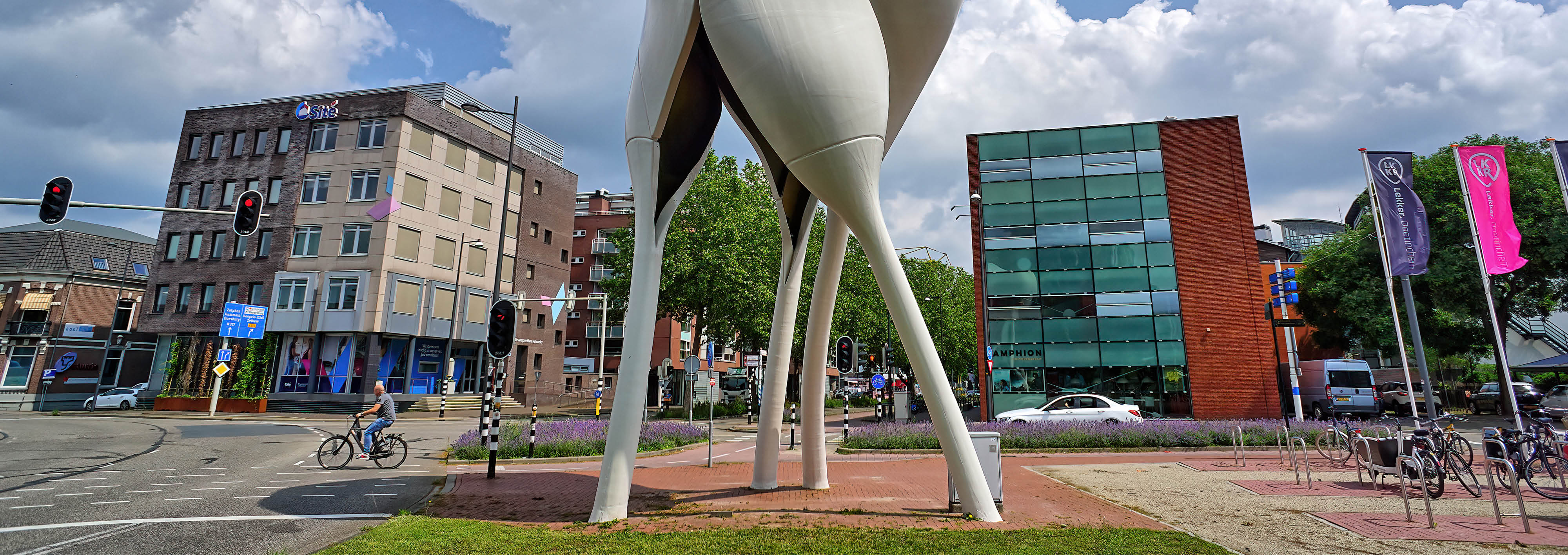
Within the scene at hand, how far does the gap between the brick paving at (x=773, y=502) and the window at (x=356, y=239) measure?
29.6 meters

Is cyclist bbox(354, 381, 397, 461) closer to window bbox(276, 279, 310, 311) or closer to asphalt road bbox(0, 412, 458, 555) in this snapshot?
asphalt road bbox(0, 412, 458, 555)

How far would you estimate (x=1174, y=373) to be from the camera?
2738 centimetres

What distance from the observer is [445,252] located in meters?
39.6

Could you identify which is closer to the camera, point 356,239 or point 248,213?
point 248,213

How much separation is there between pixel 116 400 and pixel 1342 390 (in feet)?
190

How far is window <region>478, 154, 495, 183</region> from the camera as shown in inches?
1675

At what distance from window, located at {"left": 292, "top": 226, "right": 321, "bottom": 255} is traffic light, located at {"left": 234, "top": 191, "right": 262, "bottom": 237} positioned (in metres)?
27.7

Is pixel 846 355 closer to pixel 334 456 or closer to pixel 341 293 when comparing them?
pixel 334 456

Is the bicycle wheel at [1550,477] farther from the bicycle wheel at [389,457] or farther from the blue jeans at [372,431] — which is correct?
the blue jeans at [372,431]

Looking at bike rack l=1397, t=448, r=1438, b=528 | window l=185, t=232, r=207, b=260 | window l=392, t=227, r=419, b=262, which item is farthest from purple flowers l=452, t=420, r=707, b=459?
window l=185, t=232, r=207, b=260

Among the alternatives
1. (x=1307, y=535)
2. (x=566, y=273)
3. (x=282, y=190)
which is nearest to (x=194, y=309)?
(x=282, y=190)

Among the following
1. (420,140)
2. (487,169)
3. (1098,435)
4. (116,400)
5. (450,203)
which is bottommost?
(1098,435)

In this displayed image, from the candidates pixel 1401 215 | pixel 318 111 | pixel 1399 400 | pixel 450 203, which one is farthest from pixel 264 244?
pixel 1399 400

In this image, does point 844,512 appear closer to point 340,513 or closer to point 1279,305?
point 340,513
